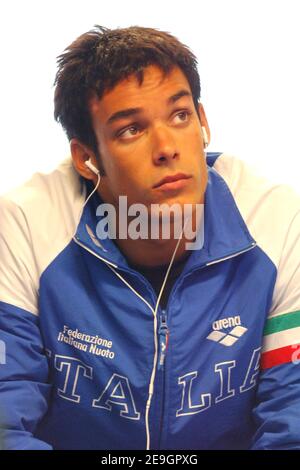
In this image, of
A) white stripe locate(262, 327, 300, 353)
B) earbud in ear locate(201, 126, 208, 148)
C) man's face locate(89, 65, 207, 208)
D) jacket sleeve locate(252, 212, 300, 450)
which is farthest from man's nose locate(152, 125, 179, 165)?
white stripe locate(262, 327, 300, 353)

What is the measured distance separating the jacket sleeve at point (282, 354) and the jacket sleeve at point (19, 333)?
0.39 metres

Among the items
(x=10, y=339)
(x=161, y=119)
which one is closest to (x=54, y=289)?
(x=10, y=339)

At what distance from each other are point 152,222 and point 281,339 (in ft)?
1.02

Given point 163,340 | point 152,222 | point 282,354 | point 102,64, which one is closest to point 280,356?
point 282,354

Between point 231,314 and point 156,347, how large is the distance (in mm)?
151

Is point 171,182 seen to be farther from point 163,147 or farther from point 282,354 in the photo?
point 282,354

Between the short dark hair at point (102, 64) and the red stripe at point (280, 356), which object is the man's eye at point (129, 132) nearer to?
the short dark hair at point (102, 64)

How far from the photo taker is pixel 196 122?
1.31m

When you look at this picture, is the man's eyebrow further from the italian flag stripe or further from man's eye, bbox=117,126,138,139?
the italian flag stripe

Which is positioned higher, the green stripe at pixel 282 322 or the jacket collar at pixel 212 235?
the jacket collar at pixel 212 235

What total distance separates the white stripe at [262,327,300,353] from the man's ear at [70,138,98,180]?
0.45 meters

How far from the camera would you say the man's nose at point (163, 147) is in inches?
48.1

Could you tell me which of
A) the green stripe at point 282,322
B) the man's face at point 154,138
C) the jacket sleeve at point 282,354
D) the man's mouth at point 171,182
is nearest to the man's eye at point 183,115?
the man's face at point 154,138
